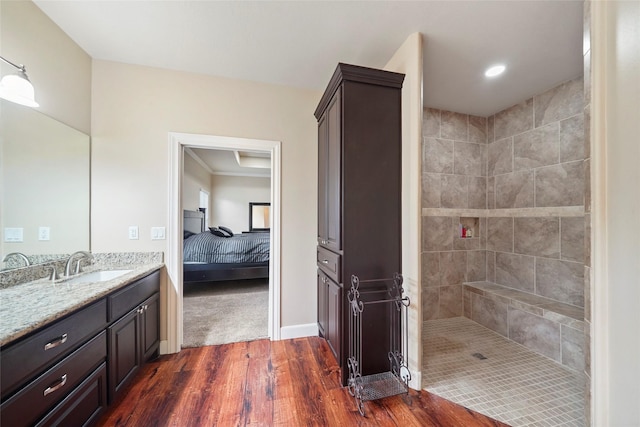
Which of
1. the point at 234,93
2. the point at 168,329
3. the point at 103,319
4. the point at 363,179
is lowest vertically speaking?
the point at 168,329

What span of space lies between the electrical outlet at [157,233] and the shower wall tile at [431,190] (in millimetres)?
2944

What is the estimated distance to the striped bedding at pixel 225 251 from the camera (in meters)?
3.86

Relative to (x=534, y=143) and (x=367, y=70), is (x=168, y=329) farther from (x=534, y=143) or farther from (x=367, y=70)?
(x=534, y=143)

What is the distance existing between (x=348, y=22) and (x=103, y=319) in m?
2.55

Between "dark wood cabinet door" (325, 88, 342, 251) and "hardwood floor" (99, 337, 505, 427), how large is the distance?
106 centimetres

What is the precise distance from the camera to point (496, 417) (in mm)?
1496

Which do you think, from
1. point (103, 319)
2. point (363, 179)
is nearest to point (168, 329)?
point (103, 319)

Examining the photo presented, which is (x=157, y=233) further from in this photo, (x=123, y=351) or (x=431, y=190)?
(x=431, y=190)

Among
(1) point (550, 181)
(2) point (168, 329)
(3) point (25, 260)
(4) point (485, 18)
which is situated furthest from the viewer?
(1) point (550, 181)

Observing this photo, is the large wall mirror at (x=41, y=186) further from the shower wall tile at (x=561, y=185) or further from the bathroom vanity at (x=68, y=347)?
the shower wall tile at (x=561, y=185)

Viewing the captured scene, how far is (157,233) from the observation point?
217 cm

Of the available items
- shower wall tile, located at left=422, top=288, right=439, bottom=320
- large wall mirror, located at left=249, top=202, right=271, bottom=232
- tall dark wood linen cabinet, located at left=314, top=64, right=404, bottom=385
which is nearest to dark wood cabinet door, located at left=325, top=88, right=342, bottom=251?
tall dark wood linen cabinet, located at left=314, top=64, right=404, bottom=385

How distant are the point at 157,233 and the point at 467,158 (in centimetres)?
376

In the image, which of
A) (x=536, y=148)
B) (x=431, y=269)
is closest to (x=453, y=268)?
(x=431, y=269)
